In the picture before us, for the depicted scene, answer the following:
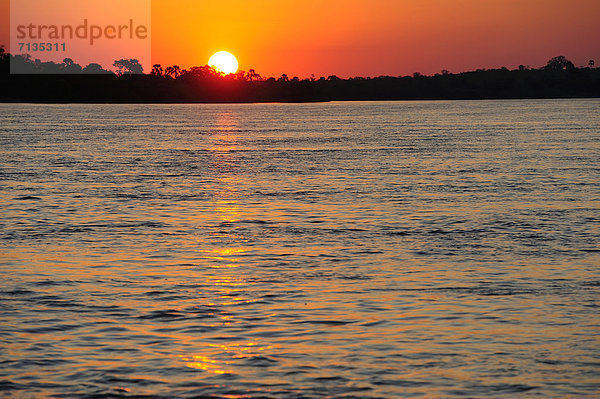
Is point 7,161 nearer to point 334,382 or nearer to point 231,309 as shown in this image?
point 231,309

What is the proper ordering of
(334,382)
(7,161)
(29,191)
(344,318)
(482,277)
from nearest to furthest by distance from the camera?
(334,382) → (344,318) → (482,277) → (29,191) → (7,161)

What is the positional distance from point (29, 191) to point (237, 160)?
24.3 metres

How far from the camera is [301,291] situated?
17703mm

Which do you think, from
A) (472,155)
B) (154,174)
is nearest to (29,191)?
(154,174)

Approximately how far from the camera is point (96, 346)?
1385 centimetres

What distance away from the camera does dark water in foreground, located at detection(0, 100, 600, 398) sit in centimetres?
1244

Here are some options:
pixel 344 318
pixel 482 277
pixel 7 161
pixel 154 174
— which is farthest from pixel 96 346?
pixel 7 161

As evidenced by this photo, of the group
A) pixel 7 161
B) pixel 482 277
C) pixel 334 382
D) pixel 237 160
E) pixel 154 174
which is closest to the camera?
pixel 334 382

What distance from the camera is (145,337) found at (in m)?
14.3

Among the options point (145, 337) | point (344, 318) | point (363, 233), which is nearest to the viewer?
point (145, 337)

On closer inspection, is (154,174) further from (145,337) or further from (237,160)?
(145,337)

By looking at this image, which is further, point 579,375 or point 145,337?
point 145,337

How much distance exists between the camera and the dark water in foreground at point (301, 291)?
12438mm

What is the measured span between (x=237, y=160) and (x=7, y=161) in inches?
583
